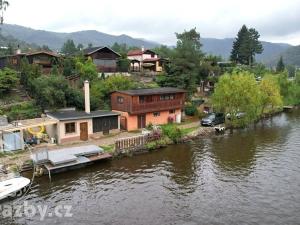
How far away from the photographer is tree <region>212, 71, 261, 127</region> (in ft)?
164

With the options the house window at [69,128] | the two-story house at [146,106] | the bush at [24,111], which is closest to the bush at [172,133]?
the two-story house at [146,106]

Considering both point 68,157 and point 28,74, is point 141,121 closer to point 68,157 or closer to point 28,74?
point 68,157

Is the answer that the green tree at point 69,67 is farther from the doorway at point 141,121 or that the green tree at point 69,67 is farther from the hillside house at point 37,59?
the doorway at point 141,121

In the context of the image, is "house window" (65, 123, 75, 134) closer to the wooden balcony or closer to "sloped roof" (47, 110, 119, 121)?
"sloped roof" (47, 110, 119, 121)

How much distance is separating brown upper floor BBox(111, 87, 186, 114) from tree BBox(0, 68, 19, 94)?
16.1 metres

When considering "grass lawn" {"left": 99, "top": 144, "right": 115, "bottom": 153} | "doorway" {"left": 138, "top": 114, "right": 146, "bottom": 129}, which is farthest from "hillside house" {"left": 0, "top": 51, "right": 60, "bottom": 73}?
"grass lawn" {"left": 99, "top": 144, "right": 115, "bottom": 153}

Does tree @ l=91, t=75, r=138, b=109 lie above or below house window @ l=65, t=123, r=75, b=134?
above

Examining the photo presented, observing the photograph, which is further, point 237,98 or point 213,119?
point 213,119

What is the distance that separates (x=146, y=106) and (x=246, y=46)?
3313 inches

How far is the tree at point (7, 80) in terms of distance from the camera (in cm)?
4893

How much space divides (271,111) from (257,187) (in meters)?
42.4

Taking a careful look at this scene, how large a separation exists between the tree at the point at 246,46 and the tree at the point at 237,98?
235ft

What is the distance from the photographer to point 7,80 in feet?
163

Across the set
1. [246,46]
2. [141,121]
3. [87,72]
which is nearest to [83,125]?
[141,121]
